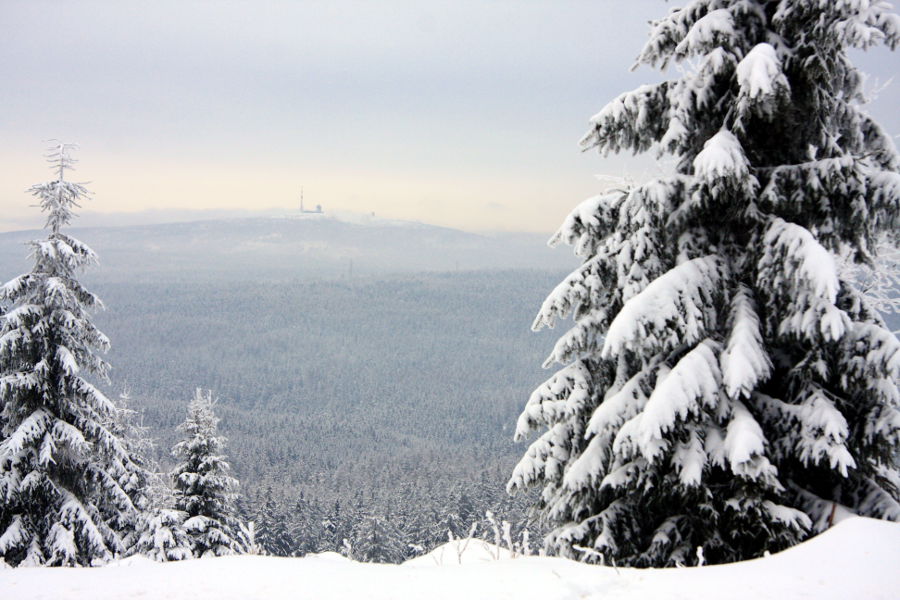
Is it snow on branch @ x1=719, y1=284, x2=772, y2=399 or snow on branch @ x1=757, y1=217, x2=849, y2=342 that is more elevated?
snow on branch @ x1=757, y1=217, x2=849, y2=342

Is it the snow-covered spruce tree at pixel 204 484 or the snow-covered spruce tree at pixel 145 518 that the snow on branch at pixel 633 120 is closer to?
the snow-covered spruce tree at pixel 145 518

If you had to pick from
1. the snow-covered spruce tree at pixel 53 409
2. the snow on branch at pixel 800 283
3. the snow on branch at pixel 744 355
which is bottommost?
the snow-covered spruce tree at pixel 53 409

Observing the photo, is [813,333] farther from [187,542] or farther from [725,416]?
[187,542]

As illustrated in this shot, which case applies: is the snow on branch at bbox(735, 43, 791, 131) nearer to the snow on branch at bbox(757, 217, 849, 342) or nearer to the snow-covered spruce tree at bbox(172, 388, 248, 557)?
the snow on branch at bbox(757, 217, 849, 342)

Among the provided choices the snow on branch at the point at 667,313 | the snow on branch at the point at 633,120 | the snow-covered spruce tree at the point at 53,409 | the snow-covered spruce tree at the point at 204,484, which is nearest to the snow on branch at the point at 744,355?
the snow on branch at the point at 667,313

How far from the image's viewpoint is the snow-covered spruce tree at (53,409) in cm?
1034

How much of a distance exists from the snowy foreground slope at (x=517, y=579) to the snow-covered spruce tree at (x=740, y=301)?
2.23 feet

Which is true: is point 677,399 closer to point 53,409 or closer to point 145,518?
Answer: point 53,409

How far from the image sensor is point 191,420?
56.5 feet

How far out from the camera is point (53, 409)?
36.2 ft

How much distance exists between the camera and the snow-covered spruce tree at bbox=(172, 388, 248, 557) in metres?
16.3

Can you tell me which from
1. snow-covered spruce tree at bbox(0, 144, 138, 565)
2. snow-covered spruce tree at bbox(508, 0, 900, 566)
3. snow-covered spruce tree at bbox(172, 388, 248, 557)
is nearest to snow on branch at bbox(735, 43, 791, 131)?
snow-covered spruce tree at bbox(508, 0, 900, 566)

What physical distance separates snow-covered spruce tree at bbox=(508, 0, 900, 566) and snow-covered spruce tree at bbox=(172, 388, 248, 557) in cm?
1336

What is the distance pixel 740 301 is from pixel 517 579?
3055 millimetres
